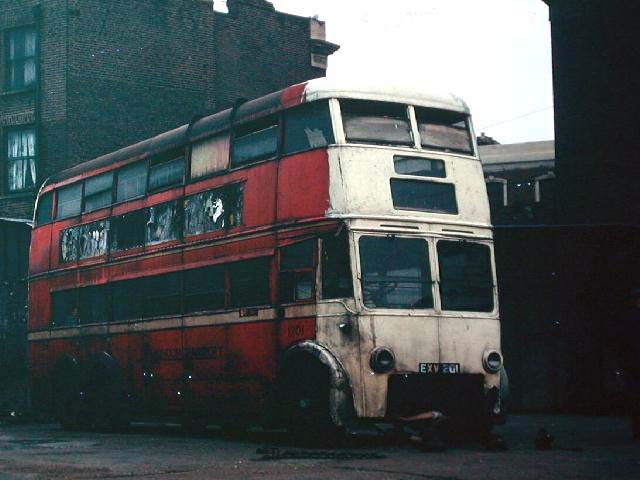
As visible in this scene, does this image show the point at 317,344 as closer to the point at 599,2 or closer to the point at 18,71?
the point at 599,2

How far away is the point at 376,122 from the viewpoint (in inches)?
551

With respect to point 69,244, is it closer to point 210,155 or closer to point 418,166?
point 210,155

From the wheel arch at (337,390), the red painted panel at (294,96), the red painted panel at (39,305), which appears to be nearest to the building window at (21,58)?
the red painted panel at (39,305)

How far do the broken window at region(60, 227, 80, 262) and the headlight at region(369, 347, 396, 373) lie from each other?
25.5 feet

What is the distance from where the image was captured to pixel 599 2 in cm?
2580

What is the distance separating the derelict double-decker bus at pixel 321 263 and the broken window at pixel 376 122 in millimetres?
21

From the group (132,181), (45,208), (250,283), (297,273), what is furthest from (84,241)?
(297,273)

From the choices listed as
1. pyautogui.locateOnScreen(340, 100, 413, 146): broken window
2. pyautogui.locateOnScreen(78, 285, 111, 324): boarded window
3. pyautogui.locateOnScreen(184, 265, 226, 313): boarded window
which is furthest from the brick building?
pyautogui.locateOnScreen(340, 100, 413, 146): broken window

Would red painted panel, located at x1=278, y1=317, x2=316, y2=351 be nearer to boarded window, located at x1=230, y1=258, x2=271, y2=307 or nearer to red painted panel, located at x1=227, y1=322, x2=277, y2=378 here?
red painted panel, located at x1=227, y1=322, x2=277, y2=378

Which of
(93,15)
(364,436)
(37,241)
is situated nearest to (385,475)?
(364,436)

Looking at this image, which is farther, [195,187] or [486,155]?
[486,155]

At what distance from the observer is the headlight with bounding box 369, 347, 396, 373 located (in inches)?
520

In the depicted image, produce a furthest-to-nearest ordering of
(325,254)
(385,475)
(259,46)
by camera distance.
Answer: (259,46)
(325,254)
(385,475)

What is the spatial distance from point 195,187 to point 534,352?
10.7 meters
